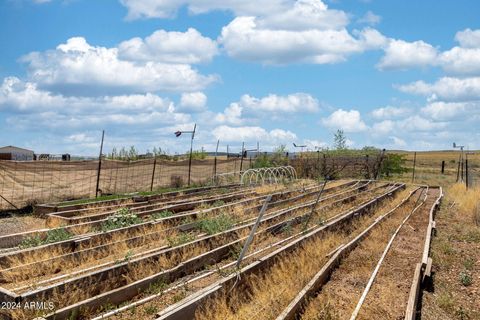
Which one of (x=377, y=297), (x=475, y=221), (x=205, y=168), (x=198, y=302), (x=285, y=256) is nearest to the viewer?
(x=198, y=302)

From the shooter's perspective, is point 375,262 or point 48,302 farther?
point 375,262

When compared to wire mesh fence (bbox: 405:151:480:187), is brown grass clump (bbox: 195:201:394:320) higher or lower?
lower

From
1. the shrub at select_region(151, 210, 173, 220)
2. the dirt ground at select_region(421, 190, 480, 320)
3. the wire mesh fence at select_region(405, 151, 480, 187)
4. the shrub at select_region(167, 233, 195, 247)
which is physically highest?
the wire mesh fence at select_region(405, 151, 480, 187)

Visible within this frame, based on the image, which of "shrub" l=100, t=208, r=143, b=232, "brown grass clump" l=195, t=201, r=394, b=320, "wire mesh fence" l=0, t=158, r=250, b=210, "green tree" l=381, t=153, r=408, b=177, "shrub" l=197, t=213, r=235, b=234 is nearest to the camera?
"brown grass clump" l=195, t=201, r=394, b=320

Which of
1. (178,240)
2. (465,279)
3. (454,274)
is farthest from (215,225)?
(465,279)

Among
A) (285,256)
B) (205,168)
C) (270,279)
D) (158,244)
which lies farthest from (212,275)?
(205,168)

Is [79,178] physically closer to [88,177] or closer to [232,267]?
[88,177]

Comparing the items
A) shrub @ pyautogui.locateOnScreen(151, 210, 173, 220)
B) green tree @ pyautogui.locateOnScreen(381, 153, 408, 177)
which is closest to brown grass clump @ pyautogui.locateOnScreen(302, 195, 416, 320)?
shrub @ pyautogui.locateOnScreen(151, 210, 173, 220)

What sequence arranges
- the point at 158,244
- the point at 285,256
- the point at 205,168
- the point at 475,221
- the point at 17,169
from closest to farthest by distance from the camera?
the point at 285,256, the point at 158,244, the point at 475,221, the point at 17,169, the point at 205,168

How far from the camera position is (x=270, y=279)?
720 cm

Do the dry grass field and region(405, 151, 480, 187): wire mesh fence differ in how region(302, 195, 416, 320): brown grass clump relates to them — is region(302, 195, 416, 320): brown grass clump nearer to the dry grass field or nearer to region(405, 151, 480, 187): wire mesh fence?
the dry grass field

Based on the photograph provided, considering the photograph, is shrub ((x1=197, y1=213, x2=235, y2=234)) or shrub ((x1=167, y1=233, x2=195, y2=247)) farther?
shrub ((x1=197, y1=213, x2=235, y2=234))

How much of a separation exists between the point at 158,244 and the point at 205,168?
1644 centimetres

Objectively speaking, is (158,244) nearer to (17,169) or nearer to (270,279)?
(270,279)
